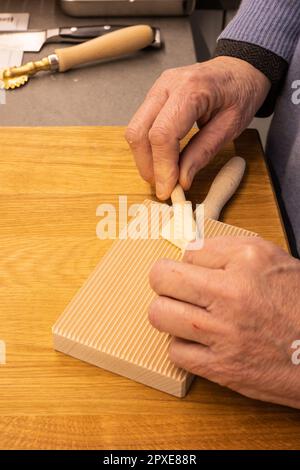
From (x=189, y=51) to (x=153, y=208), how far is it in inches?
22.4

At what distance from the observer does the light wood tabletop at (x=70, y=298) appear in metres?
0.59

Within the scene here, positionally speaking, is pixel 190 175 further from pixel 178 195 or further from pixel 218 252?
pixel 218 252

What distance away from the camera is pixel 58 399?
615 mm

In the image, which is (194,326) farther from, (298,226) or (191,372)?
(298,226)

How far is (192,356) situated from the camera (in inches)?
23.3

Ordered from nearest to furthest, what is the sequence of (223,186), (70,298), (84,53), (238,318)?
(238,318) < (70,298) < (223,186) < (84,53)

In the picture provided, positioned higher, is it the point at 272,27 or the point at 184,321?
the point at 272,27

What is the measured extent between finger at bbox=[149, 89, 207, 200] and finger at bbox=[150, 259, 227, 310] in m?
0.20

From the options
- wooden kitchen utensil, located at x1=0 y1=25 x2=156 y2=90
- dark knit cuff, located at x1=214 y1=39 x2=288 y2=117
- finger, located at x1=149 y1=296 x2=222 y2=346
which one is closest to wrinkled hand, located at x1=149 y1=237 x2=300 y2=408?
finger, located at x1=149 y1=296 x2=222 y2=346

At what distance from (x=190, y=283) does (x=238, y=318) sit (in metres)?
0.06

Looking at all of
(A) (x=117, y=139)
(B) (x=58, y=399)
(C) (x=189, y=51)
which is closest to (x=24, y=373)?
(B) (x=58, y=399)

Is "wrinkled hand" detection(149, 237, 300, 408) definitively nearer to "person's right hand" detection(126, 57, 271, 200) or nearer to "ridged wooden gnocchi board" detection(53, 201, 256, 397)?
"ridged wooden gnocchi board" detection(53, 201, 256, 397)

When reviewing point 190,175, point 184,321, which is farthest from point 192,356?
point 190,175
